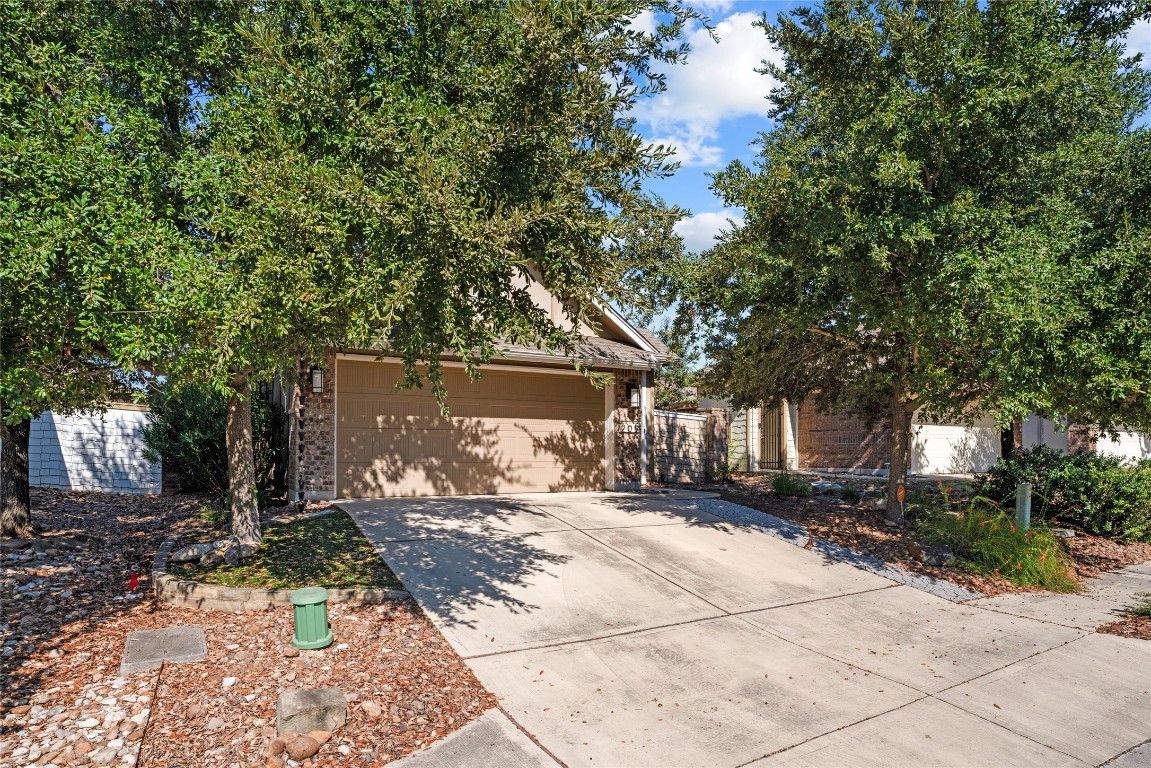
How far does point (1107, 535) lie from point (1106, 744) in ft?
28.2

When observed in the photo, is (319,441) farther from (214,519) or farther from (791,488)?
(791,488)

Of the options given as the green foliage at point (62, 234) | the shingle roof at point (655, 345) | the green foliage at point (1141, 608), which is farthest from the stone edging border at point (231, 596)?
the shingle roof at point (655, 345)

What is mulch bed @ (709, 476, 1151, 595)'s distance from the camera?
892 centimetres

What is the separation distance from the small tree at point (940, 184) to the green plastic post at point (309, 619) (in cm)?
659

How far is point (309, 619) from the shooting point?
18.2 feet

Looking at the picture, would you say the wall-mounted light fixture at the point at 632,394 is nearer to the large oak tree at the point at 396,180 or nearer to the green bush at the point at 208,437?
the green bush at the point at 208,437

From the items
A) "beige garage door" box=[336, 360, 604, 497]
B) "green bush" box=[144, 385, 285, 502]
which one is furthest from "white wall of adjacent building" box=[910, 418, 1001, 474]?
"green bush" box=[144, 385, 285, 502]

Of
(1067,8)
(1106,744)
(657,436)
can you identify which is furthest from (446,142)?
(657,436)

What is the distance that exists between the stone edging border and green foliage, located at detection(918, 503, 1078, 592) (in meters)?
7.40

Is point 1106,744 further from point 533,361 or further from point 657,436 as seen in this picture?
point 657,436

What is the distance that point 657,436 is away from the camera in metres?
16.0

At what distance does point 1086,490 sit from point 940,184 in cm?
661

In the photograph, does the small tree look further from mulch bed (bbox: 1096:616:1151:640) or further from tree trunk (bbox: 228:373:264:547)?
tree trunk (bbox: 228:373:264:547)

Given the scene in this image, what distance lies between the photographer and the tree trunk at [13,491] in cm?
880
